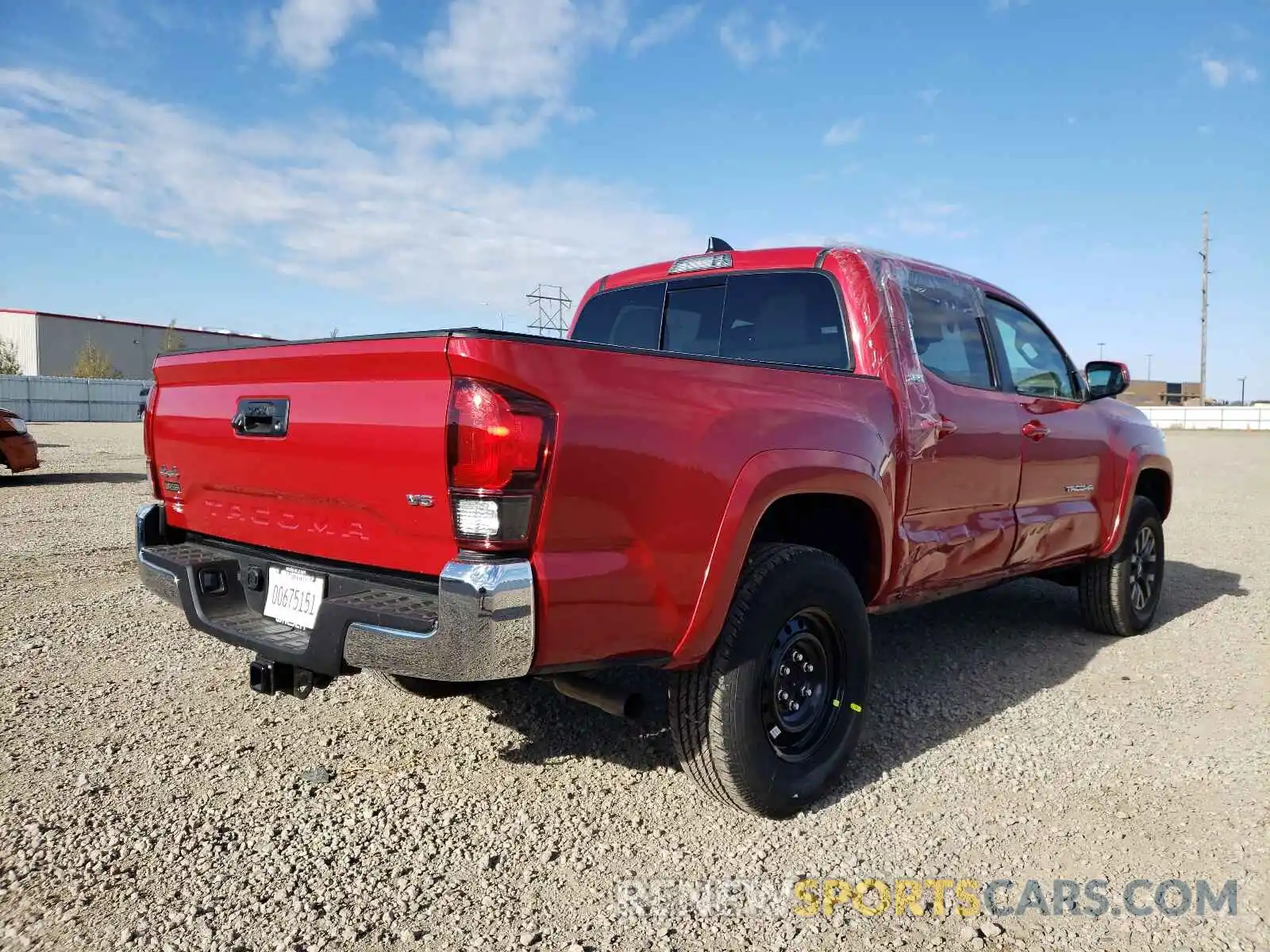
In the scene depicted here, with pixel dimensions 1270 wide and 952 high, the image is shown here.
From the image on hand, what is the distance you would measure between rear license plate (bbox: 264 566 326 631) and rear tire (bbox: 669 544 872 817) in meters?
1.11

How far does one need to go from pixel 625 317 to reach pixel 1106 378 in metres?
2.69

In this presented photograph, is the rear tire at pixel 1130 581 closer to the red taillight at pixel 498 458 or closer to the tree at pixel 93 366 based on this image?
the red taillight at pixel 498 458

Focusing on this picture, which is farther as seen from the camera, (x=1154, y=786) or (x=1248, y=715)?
(x=1248, y=715)

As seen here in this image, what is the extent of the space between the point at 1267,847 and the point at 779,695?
1.57 m

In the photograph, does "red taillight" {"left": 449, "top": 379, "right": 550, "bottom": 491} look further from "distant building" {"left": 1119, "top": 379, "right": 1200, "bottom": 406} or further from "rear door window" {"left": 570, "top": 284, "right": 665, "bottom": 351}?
"distant building" {"left": 1119, "top": 379, "right": 1200, "bottom": 406}

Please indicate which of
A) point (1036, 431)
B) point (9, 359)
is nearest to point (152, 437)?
point (1036, 431)

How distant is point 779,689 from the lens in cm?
296

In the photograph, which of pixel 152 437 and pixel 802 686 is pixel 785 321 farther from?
pixel 152 437

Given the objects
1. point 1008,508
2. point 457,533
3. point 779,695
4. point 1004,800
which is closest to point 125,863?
point 457,533

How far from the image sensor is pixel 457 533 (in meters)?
2.19

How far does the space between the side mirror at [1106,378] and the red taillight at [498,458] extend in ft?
12.4

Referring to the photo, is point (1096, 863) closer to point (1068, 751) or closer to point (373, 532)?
point (1068, 751)

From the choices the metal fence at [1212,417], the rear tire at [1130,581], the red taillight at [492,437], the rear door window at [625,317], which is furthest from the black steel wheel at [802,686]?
the metal fence at [1212,417]

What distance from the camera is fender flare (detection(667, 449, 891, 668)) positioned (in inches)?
99.8
